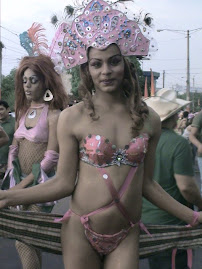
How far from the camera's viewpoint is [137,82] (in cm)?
253

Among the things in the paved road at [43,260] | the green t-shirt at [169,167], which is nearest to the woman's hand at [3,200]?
the green t-shirt at [169,167]

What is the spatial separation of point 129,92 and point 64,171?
1.86 feet

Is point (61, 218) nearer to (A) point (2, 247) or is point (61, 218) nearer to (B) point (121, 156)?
(B) point (121, 156)

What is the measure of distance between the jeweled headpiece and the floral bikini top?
0.47m

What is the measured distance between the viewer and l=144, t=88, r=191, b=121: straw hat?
11.1ft

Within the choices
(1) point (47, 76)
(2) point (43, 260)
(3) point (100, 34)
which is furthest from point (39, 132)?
(2) point (43, 260)

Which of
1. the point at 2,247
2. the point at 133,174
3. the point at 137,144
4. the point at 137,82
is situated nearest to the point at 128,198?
the point at 133,174

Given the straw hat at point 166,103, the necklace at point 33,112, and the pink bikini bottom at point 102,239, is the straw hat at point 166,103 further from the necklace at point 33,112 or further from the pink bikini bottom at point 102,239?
the pink bikini bottom at point 102,239

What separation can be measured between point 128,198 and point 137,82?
653mm

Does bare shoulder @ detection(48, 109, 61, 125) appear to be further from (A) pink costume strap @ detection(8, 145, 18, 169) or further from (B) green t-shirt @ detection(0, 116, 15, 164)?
(B) green t-shirt @ detection(0, 116, 15, 164)

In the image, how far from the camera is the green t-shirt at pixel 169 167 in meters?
3.13

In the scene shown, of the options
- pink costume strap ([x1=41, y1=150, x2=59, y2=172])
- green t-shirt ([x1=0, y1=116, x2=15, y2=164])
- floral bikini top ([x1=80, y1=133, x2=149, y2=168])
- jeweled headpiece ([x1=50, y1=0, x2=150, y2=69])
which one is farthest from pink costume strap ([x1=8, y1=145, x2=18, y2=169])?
green t-shirt ([x1=0, y1=116, x2=15, y2=164])

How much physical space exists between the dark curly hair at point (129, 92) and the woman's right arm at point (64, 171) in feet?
0.46

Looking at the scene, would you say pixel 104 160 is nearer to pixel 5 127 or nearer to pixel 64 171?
pixel 64 171
